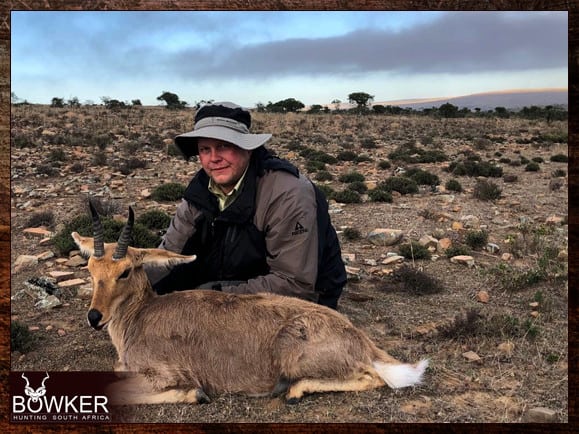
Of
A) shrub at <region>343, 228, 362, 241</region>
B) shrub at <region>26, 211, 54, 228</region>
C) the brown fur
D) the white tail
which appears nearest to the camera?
the white tail

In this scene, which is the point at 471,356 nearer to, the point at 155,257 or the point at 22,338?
the point at 155,257

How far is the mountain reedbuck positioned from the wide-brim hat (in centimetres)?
110

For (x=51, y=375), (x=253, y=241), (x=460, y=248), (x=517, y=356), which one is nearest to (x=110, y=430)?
(x=51, y=375)

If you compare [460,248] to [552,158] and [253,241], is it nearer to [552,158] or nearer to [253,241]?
[253,241]

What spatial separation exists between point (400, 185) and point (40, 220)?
8.36 metres

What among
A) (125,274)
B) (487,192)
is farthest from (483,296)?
(487,192)

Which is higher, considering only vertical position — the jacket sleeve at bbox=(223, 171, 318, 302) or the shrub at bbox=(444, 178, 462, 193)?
the shrub at bbox=(444, 178, 462, 193)

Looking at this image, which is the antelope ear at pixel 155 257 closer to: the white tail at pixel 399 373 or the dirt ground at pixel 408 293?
the dirt ground at pixel 408 293

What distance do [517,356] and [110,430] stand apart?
11.9 feet

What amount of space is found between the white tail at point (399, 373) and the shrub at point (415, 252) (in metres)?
4.25

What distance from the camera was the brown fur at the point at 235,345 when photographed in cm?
454

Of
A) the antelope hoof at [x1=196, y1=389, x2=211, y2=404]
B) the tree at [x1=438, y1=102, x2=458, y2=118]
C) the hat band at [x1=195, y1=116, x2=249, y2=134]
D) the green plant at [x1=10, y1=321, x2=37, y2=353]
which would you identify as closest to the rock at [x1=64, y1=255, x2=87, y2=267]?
the green plant at [x1=10, y1=321, x2=37, y2=353]

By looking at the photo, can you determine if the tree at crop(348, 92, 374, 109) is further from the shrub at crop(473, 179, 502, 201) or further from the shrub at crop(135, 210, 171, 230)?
the shrub at crop(473, 179, 502, 201)

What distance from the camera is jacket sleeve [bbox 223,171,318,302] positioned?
4.97 m
